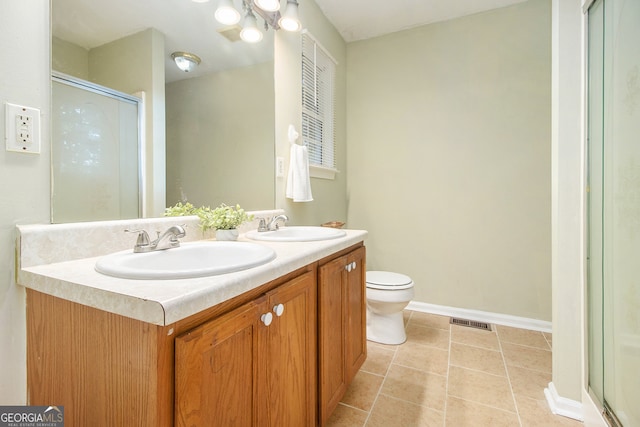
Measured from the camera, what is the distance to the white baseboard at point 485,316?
2.22m

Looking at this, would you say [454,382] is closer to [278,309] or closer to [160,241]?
[278,309]

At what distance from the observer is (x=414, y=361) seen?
180 centimetres

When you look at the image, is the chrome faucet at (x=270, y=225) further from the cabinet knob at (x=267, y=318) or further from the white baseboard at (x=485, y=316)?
the white baseboard at (x=485, y=316)

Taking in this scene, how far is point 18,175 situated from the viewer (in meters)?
0.75

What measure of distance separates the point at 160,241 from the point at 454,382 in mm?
1681

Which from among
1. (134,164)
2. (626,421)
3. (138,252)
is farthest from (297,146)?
(626,421)

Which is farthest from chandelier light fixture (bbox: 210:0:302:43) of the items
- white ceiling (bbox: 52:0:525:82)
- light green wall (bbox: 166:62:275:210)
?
light green wall (bbox: 166:62:275:210)

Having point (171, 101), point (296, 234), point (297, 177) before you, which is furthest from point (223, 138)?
point (296, 234)

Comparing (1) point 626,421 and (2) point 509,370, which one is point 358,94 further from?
(1) point 626,421

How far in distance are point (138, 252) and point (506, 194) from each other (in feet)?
8.24

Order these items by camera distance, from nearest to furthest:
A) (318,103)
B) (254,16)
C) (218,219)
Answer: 1. (218,219)
2. (254,16)
3. (318,103)

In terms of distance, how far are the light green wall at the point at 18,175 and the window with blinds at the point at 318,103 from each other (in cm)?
145

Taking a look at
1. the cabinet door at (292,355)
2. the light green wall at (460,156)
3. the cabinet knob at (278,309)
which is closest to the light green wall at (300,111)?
the light green wall at (460,156)

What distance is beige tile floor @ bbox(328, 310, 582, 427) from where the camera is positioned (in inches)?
52.7
